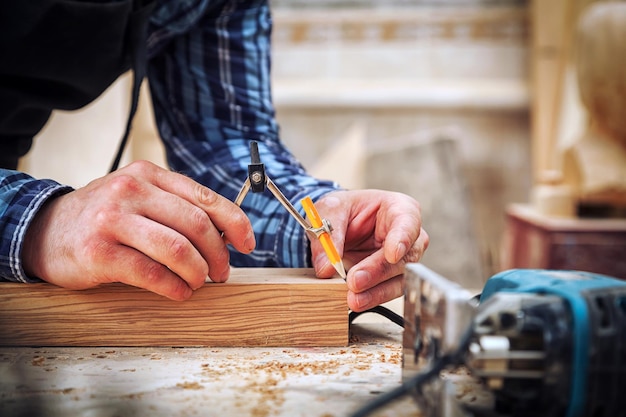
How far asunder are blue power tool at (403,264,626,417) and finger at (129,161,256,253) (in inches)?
11.3

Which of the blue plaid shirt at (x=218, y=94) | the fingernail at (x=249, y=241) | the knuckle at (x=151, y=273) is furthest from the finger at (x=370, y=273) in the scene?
the blue plaid shirt at (x=218, y=94)

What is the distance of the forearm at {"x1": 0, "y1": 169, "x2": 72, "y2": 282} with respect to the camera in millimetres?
759

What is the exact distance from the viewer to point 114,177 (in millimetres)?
758

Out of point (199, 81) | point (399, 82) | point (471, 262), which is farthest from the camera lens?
point (399, 82)

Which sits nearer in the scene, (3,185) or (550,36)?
(3,185)

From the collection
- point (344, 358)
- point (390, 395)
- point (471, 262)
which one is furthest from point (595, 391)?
point (471, 262)

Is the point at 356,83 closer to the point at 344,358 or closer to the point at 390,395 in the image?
the point at 344,358

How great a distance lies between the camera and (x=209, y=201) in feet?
2.51

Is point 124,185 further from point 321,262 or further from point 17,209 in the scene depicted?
point 321,262

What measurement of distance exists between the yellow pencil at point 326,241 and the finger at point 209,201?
0.34 feet

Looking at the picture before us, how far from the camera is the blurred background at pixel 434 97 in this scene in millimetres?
3756

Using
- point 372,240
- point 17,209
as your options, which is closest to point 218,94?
point 372,240

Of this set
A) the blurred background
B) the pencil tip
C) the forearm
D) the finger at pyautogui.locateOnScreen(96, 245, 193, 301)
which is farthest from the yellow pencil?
the blurred background

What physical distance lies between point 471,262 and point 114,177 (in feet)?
10.3
